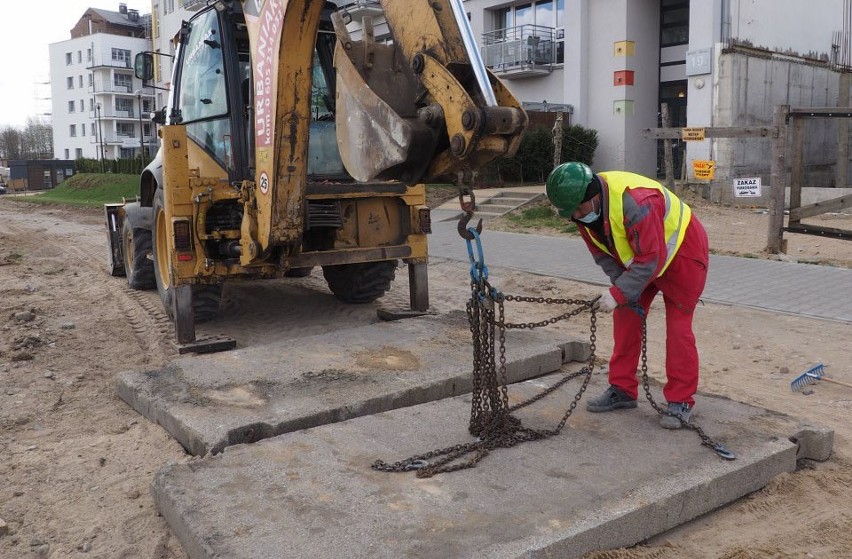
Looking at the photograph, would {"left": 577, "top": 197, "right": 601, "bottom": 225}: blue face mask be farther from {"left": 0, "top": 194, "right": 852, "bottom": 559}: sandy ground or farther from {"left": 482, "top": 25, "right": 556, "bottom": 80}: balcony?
{"left": 482, "top": 25, "right": 556, "bottom": 80}: balcony

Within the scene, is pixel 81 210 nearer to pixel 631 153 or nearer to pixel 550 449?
pixel 631 153

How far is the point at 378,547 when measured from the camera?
A: 3.08 metres

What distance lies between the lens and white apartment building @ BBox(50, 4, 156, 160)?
3031 inches

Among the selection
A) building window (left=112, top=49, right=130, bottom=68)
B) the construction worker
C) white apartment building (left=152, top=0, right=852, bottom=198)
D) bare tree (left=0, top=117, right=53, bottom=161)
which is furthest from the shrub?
bare tree (left=0, top=117, right=53, bottom=161)

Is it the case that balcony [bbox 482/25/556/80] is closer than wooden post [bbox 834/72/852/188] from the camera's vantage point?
No

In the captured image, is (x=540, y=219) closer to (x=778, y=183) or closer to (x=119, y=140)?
(x=778, y=183)

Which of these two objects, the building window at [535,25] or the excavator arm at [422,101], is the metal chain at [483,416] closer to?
the excavator arm at [422,101]

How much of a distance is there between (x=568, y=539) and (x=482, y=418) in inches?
46.5

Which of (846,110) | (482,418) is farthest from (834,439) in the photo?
(846,110)

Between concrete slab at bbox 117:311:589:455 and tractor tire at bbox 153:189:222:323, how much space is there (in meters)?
1.24

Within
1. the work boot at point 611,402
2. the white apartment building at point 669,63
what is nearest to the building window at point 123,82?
the white apartment building at point 669,63

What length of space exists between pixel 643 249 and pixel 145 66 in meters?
6.05

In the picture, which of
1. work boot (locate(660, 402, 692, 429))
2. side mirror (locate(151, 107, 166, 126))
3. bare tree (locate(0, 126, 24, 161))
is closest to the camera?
work boot (locate(660, 402, 692, 429))

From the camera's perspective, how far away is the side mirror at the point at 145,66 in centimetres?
804
